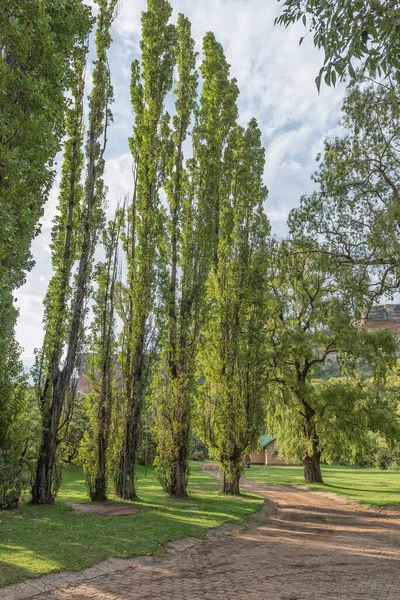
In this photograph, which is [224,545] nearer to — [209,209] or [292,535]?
[292,535]

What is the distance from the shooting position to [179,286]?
16.9 m

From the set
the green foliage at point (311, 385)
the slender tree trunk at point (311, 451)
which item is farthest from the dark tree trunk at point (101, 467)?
the slender tree trunk at point (311, 451)

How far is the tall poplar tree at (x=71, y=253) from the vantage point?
13695mm

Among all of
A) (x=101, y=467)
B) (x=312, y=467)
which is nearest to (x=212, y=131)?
(x=101, y=467)

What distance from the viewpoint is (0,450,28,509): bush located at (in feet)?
38.5

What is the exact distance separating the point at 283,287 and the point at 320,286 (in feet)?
6.76

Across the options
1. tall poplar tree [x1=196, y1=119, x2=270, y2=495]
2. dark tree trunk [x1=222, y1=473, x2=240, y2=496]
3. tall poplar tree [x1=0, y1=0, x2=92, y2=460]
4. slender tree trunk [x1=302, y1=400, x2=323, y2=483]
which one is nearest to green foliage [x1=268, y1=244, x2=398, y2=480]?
slender tree trunk [x1=302, y1=400, x2=323, y2=483]

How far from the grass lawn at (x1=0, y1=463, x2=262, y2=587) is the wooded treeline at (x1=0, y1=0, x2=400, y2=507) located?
1620 mm

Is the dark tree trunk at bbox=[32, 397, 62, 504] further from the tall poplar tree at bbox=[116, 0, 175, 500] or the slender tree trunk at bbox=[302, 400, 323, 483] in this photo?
the slender tree trunk at bbox=[302, 400, 323, 483]

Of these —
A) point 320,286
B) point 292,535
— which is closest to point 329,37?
point 292,535

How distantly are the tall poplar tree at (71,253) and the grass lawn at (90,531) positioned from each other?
2.70 metres

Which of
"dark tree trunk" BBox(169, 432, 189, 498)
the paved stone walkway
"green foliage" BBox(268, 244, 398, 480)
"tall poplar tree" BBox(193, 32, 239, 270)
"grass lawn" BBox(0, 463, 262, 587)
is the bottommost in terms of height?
the paved stone walkway

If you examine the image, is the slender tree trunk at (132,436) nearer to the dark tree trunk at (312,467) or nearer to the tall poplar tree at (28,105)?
the tall poplar tree at (28,105)

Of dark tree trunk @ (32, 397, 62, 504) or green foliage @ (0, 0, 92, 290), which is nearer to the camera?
green foliage @ (0, 0, 92, 290)
